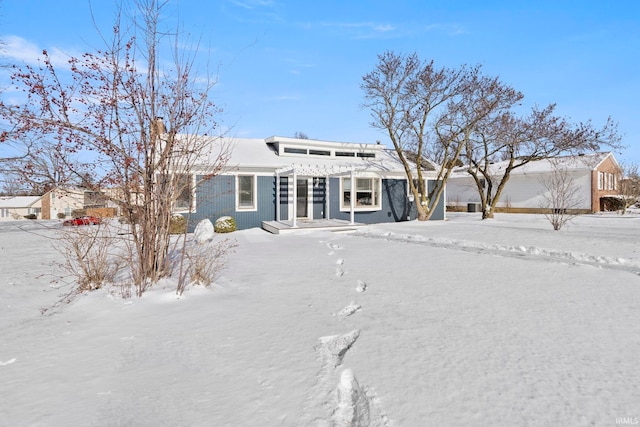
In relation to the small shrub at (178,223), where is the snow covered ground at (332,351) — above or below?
below

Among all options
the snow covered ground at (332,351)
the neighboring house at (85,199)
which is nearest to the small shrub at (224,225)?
the snow covered ground at (332,351)

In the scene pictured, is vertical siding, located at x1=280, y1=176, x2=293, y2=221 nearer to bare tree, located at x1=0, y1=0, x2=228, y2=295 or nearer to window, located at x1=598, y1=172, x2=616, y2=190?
bare tree, located at x1=0, y1=0, x2=228, y2=295

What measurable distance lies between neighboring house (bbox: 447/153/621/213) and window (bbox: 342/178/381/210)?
8.61 m

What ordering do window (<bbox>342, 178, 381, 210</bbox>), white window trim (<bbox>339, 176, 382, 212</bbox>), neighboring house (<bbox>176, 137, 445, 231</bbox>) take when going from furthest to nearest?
window (<bbox>342, 178, 381, 210</bbox>)
white window trim (<bbox>339, 176, 382, 212</bbox>)
neighboring house (<bbox>176, 137, 445, 231</bbox>)

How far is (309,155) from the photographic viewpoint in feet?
54.4

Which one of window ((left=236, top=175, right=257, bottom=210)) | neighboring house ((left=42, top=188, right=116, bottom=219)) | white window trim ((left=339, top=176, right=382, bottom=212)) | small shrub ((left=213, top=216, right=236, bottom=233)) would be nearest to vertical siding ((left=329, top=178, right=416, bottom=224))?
white window trim ((left=339, top=176, right=382, bottom=212))

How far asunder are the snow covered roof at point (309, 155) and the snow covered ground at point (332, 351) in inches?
339

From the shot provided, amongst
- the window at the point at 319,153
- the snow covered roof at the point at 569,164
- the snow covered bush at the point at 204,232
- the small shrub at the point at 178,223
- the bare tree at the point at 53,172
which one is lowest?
the snow covered bush at the point at 204,232

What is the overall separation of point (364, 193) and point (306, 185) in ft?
9.84

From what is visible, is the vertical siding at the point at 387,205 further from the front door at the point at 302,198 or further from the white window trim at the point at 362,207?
the front door at the point at 302,198

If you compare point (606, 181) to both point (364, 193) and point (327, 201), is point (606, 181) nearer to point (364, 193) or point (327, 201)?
point (364, 193)

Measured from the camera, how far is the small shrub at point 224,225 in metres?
12.6

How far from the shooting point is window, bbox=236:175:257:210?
13.8 meters

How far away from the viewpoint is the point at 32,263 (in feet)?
25.5
